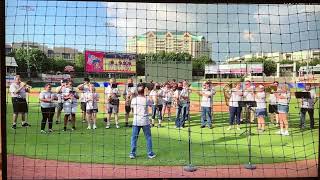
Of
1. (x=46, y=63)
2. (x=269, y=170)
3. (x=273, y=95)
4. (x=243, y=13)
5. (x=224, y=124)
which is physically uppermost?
(x=243, y=13)

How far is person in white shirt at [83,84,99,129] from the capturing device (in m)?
8.17

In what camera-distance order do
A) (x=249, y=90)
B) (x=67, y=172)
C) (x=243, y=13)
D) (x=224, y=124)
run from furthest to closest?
1. (x=224, y=124)
2. (x=249, y=90)
3. (x=243, y=13)
4. (x=67, y=172)

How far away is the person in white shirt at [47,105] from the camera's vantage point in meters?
7.84

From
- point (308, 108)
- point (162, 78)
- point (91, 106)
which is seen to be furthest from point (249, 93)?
point (91, 106)

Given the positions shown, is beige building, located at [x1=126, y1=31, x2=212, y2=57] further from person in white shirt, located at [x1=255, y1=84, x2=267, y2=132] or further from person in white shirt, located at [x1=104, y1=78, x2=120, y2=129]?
person in white shirt, located at [x1=255, y1=84, x2=267, y2=132]

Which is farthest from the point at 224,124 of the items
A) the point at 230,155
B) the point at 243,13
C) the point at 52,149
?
the point at 52,149

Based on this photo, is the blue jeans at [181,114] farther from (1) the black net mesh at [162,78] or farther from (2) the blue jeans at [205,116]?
(2) the blue jeans at [205,116]

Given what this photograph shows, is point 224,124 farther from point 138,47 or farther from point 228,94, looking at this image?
point 138,47

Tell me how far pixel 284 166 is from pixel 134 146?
255 centimetres

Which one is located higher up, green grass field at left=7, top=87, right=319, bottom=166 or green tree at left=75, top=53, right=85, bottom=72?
green tree at left=75, top=53, right=85, bottom=72

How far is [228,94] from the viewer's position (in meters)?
8.16

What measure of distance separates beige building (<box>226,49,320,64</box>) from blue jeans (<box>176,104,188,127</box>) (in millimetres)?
1665

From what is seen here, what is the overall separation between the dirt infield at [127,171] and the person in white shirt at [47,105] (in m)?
1.24

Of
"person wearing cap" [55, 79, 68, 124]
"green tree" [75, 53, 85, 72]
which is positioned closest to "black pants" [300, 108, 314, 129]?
"green tree" [75, 53, 85, 72]
